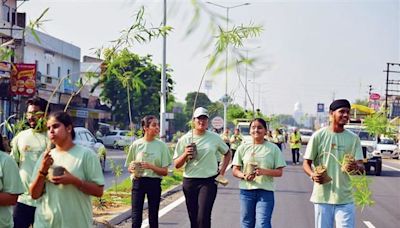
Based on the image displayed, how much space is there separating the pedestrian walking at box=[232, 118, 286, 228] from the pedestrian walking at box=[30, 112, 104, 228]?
2968 millimetres

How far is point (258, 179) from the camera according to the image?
304 inches

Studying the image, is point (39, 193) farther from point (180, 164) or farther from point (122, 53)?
point (180, 164)

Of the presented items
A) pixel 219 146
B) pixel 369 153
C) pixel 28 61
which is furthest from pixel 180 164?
pixel 28 61

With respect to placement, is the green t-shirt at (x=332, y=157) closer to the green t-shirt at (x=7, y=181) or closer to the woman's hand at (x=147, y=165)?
the woman's hand at (x=147, y=165)

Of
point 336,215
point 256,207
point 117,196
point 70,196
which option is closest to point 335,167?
point 336,215

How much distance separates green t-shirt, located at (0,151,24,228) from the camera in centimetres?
475

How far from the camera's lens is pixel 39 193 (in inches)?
196

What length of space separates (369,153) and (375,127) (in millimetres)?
14457

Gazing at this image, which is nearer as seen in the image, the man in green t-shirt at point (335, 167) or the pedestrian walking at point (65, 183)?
the pedestrian walking at point (65, 183)

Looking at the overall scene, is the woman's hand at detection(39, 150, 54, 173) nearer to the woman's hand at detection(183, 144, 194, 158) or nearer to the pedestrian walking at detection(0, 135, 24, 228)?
the pedestrian walking at detection(0, 135, 24, 228)

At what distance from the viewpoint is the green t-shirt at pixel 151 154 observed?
28.0 ft

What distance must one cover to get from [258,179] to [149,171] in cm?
149

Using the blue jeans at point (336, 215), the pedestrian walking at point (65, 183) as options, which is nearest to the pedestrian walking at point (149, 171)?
the blue jeans at point (336, 215)

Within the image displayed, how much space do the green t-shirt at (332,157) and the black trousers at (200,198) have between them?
1748 mm
